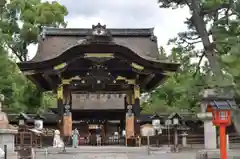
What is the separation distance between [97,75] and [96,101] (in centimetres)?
148

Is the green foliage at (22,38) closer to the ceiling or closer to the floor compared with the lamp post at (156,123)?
closer to the ceiling

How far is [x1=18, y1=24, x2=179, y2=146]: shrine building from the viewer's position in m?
22.7

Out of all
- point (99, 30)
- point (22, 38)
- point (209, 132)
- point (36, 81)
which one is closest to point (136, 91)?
point (99, 30)

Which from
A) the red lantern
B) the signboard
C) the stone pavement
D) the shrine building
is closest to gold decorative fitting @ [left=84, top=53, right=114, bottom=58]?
the shrine building

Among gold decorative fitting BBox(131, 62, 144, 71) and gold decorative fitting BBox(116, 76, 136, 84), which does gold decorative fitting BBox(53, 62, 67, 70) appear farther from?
gold decorative fitting BBox(131, 62, 144, 71)

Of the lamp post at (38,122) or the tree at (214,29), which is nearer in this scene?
the tree at (214,29)

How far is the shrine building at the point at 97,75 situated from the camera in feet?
74.4

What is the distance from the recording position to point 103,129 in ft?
90.0

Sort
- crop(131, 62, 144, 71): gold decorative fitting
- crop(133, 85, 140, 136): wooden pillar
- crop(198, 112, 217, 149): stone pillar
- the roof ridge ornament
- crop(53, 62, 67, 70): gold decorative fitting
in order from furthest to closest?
crop(133, 85, 140, 136): wooden pillar < crop(131, 62, 144, 71): gold decorative fitting < crop(53, 62, 67, 70): gold decorative fitting < the roof ridge ornament < crop(198, 112, 217, 149): stone pillar

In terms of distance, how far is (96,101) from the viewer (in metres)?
24.4

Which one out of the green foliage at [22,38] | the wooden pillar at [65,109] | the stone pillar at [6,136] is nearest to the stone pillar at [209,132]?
the stone pillar at [6,136]

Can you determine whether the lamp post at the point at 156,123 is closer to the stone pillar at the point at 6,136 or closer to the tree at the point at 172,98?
the tree at the point at 172,98

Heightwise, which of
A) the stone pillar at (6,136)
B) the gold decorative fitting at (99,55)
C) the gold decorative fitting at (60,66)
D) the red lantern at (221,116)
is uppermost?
the gold decorative fitting at (99,55)

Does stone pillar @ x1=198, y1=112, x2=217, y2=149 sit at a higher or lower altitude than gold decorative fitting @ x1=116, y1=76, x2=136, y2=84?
lower
